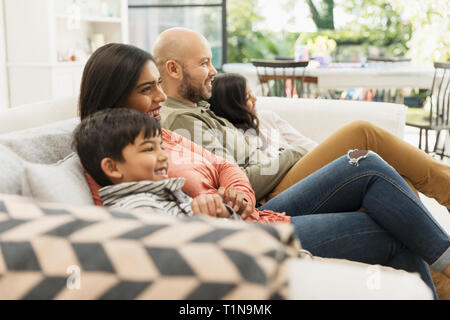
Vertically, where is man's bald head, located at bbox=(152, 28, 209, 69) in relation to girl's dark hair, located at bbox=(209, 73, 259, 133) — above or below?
above

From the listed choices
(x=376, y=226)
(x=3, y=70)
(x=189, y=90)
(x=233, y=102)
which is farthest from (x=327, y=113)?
(x=3, y=70)

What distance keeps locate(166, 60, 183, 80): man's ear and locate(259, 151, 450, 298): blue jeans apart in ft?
2.60

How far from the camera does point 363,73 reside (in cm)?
400

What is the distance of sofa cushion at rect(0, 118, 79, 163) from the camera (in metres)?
1.08

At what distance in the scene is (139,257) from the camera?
0.52m

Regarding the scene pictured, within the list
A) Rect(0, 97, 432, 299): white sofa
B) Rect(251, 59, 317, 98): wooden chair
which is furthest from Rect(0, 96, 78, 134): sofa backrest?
Rect(251, 59, 317, 98): wooden chair

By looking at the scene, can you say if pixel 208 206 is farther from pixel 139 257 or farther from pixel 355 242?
pixel 139 257

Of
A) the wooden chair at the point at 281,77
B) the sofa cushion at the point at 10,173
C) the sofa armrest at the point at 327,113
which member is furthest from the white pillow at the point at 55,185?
the wooden chair at the point at 281,77

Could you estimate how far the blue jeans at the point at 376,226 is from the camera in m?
1.27

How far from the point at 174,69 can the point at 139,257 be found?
1.51 metres

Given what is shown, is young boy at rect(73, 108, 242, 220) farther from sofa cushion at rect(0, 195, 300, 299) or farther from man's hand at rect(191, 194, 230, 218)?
sofa cushion at rect(0, 195, 300, 299)

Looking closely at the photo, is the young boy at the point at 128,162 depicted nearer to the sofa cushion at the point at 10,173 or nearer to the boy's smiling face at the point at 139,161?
the boy's smiling face at the point at 139,161

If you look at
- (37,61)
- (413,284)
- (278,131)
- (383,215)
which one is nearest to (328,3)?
(37,61)
